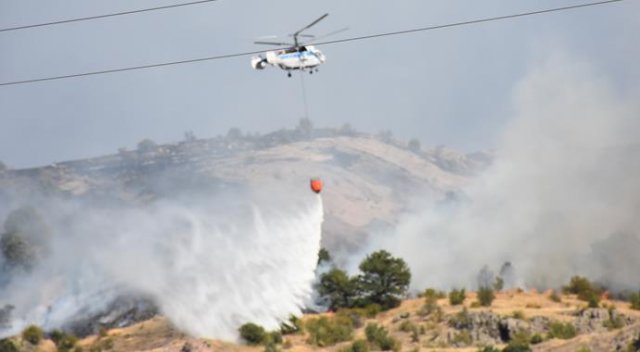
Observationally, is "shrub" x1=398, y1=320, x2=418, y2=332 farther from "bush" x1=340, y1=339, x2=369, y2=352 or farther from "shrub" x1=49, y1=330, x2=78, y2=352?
"shrub" x1=49, y1=330, x2=78, y2=352

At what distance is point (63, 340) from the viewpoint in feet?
365

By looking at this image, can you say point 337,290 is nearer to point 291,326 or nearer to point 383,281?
point 383,281

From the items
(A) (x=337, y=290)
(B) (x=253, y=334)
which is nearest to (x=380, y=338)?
(B) (x=253, y=334)

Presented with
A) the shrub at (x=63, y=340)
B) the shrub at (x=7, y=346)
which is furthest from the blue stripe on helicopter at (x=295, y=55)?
the shrub at (x=63, y=340)

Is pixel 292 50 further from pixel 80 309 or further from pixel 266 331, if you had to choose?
pixel 80 309

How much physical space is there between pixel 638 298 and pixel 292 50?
45355 mm

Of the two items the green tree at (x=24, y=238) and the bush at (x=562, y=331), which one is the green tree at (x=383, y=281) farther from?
the green tree at (x=24, y=238)

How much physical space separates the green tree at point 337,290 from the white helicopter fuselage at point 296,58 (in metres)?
43.7

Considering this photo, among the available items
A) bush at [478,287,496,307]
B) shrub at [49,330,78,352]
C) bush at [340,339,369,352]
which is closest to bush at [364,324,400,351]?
bush at [340,339,369,352]

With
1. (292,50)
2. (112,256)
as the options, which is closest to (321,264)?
(112,256)

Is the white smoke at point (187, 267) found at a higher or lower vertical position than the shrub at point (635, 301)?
higher

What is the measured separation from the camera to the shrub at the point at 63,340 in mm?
109000

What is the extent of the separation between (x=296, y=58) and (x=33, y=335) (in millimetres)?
45026

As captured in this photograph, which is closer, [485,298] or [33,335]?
[33,335]
